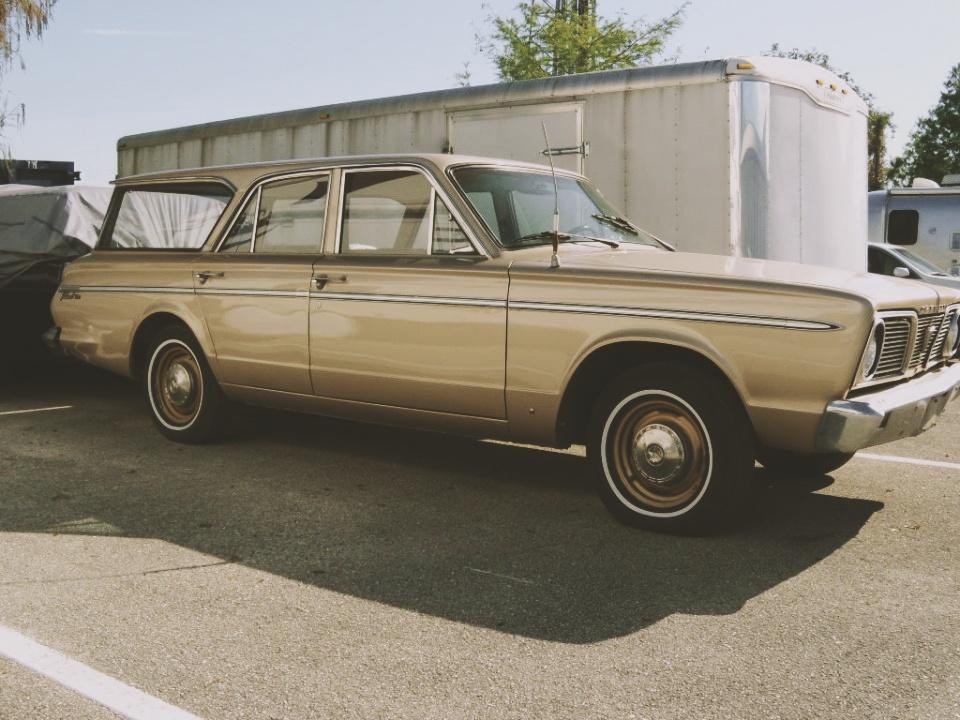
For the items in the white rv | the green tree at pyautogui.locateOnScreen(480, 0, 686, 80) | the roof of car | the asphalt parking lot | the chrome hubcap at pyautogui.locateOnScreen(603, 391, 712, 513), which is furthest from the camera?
the green tree at pyautogui.locateOnScreen(480, 0, 686, 80)

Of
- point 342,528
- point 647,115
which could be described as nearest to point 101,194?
point 647,115

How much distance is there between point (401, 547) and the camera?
187 inches

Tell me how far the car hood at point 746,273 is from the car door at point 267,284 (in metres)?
1.54

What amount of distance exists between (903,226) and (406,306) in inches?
448

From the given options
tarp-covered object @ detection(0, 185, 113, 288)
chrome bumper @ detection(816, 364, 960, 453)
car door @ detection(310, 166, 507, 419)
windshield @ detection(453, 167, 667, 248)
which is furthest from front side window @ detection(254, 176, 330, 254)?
chrome bumper @ detection(816, 364, 960, 453)

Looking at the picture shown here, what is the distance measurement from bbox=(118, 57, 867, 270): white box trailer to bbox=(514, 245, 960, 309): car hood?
2931 mm

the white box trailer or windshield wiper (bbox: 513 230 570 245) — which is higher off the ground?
the white box trailer

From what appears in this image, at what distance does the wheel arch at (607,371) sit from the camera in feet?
15.5

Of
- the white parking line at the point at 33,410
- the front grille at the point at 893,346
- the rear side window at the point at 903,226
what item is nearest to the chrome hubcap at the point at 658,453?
the front grille at the point at 893,346

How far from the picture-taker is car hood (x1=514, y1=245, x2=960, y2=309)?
4.55m

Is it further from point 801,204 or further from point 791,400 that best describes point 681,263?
point 801,204

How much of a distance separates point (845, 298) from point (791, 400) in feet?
1.54

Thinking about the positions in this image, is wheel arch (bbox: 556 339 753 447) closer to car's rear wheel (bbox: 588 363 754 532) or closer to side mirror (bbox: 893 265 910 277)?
car's rear wheel (bbox: 588 363 754 532)

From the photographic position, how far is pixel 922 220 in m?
14.8
